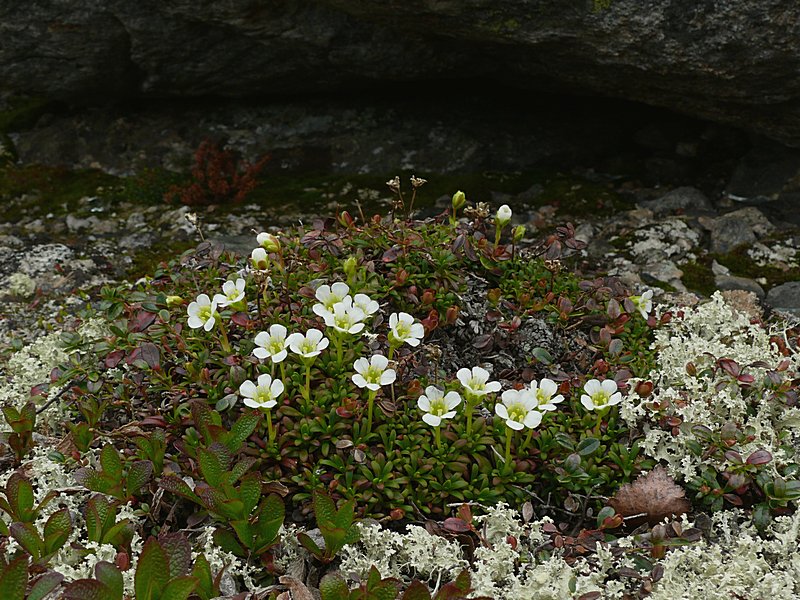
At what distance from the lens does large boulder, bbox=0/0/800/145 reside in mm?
4547

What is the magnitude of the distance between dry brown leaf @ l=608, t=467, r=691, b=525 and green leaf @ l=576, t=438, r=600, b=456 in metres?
0.19

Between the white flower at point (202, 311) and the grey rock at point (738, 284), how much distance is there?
3.13 metres

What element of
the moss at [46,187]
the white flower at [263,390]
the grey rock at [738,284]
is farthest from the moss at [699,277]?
the moss at [46,187]

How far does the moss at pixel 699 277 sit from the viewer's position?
15.2ft

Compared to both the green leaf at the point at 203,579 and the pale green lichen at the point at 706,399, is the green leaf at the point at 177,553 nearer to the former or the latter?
Result: the green leaf at the point at 203,579

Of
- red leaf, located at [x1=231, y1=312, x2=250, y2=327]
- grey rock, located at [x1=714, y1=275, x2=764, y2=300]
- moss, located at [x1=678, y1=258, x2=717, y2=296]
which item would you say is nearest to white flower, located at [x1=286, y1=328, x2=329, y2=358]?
red leaf, located at [x1=231, y1=312, x2=250, y2=327]

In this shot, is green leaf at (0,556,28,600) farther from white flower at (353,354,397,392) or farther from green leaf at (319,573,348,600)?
white flower at (353,354,397,392)

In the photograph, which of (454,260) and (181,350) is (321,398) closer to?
(181,350)

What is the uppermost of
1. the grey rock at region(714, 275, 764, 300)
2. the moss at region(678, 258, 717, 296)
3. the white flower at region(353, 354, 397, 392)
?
the white flower at region(353, 354, 397, 392)

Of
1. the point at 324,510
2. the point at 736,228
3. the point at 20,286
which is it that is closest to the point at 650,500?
the point at 324,510

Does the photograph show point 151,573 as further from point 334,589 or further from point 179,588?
point 334,589

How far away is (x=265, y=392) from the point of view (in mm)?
2904

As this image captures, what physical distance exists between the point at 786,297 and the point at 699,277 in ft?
1.67

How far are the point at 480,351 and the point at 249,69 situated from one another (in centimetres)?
354
